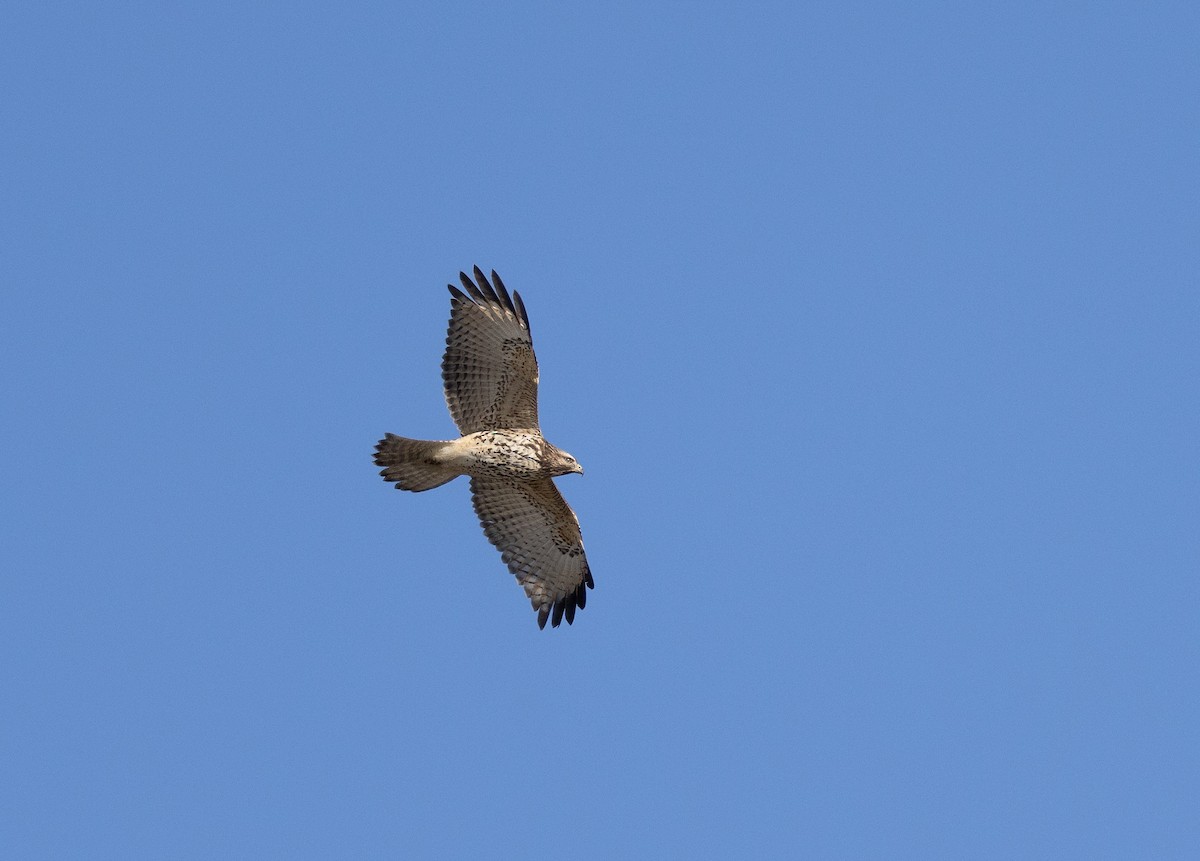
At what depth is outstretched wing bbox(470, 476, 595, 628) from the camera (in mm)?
14836

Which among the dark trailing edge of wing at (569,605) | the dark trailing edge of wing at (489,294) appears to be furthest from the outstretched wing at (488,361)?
the dark trailing edge of wing at (569,605)

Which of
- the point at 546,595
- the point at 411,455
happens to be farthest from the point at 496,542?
the point at 411,455

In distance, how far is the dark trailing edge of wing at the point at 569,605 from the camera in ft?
50.1

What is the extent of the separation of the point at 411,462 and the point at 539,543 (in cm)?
189

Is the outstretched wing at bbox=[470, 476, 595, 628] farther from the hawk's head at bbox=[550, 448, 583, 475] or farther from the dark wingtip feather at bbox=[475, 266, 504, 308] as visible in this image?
the dark wingtip feather at bbox=[475, 266, 504, 308]

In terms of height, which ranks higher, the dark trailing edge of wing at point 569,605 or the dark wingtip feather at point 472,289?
the dark wingtip feather at point 472,289

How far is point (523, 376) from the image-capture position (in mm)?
13836

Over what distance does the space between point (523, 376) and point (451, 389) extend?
0.68 meters

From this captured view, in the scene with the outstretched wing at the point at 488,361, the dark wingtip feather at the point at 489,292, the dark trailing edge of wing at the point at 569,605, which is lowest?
the dark trailing edge of wing at the point at 569,605

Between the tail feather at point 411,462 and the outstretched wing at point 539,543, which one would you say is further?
the outstretched wing at point 539,543

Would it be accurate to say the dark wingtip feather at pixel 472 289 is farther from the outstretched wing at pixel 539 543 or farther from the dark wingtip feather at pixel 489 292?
the outstretched wing at pixel 539 543

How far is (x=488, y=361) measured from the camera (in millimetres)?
13906

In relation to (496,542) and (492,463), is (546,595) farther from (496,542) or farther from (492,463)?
(492,463)

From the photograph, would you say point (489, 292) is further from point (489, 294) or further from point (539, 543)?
point (539, 543)
